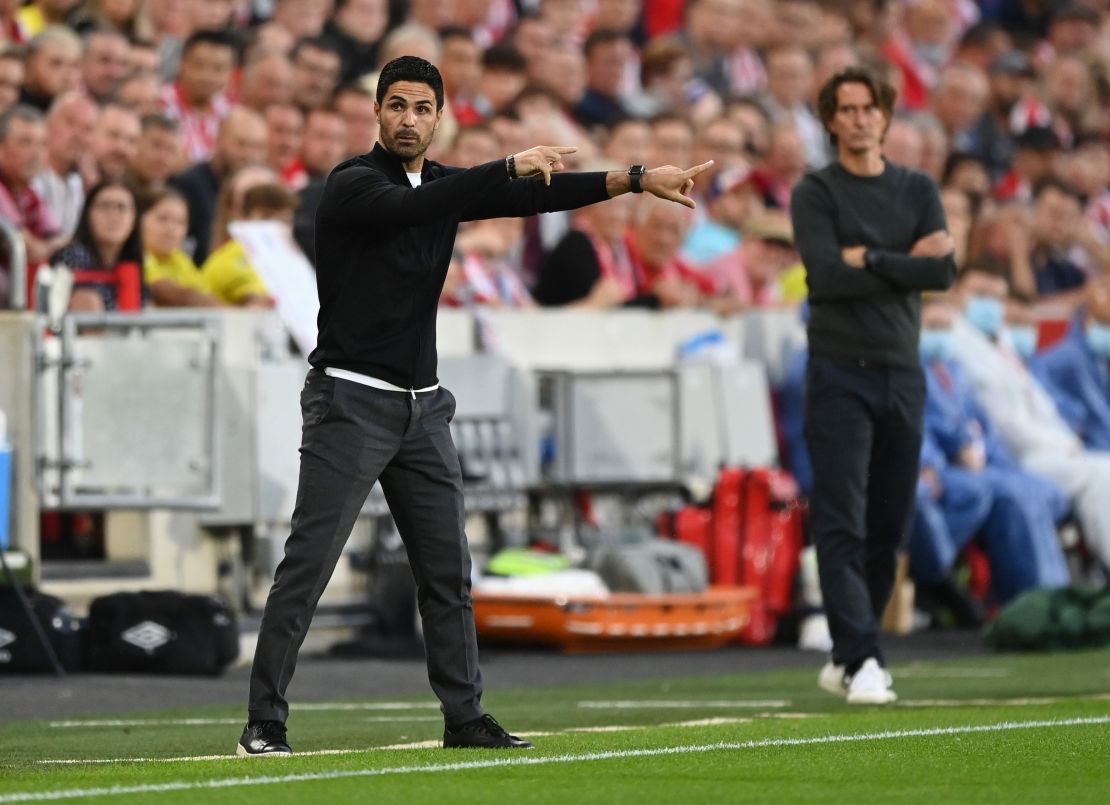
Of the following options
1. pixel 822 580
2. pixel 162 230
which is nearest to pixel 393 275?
pixel 822 580

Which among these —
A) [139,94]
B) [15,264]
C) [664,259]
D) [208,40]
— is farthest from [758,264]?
[15,264]

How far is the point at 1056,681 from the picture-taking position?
11188 millimetres

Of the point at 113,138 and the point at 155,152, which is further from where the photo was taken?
the point at 155,152

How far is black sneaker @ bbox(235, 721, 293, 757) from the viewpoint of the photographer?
721cm

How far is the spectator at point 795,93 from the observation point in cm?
2078

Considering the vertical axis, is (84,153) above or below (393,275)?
above

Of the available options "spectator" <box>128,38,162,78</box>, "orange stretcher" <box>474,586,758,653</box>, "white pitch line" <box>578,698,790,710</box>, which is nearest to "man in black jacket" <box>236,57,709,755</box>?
"white pitch line" <box>578,698,790,710</box>

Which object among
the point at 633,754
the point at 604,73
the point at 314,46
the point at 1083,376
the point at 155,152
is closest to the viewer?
the point at 633,754

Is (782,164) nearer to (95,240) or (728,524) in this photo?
(728,524)

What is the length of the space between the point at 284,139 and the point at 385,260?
8085 mm

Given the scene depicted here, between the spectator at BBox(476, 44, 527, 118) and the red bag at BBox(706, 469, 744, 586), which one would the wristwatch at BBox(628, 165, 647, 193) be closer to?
the red bag at BBox(706, 469, 744, 586)

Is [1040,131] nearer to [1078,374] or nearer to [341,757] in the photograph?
[1078,374]

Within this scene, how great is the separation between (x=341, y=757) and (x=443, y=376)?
24.0ft

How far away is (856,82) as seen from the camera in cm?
1000
